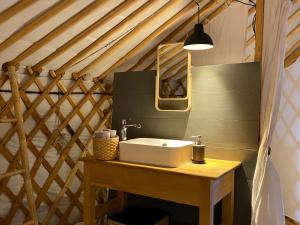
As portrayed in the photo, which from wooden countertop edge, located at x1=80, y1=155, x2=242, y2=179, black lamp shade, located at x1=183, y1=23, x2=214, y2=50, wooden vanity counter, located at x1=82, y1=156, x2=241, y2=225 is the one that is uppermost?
black lamp shade, located at x1=183, y1=23, x2=214, y2=50

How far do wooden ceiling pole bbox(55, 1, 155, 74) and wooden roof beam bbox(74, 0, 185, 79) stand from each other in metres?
0.12

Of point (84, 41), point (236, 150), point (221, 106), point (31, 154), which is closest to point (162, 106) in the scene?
point (221, 106)

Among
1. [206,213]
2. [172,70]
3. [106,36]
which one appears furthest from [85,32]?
[206,213]

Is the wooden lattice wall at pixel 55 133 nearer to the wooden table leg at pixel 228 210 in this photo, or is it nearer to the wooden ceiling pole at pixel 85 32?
the wooden ceiling pole at pixel 85 32

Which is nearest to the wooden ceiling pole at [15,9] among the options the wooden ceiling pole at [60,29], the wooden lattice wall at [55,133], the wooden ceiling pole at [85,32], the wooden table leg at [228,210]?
the wooden ceiling pole at [60,29]

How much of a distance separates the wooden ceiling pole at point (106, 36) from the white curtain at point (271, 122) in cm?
87

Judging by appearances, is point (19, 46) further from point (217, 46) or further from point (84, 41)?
point (217, 46)

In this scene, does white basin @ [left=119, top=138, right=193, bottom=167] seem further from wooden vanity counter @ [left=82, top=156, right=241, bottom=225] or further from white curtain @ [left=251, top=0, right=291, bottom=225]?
white curtain @ [left=251, top=0, right=291, bottom=225]

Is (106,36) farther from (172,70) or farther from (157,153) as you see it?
(157,153)

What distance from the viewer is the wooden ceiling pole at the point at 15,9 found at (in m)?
1.57

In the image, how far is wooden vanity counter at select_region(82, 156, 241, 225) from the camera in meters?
1.55

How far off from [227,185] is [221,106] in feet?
1.71

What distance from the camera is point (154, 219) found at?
208cm

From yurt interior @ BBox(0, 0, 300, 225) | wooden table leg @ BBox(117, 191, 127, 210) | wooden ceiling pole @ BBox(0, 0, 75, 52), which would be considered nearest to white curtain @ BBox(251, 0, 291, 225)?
yurt interior @ BBox(0, 0, 300, 225)
